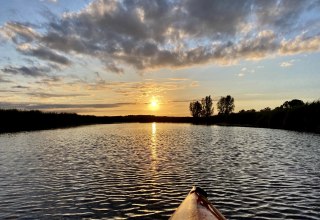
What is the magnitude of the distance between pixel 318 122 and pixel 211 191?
61.9 metres

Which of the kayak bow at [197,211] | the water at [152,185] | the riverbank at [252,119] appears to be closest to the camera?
the kayak bow at [197,211]

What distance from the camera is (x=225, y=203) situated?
16.0m

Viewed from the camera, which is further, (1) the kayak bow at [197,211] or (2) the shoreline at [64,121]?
(2) the shoreline at [64,121]

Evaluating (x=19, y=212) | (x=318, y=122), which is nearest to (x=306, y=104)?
(x=318, y=122)

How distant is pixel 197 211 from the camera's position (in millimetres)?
10016

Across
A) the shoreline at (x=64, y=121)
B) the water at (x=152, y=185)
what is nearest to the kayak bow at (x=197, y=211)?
the water at (x=152, y=185)

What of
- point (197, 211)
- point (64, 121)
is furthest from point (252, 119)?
point (197, 211)

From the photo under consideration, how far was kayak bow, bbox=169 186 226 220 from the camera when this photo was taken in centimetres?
948

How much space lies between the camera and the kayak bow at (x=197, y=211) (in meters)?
9.48

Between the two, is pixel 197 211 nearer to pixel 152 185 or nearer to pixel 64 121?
pixel 152 185

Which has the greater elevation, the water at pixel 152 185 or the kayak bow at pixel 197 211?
the kayak bow at pixel 197 211

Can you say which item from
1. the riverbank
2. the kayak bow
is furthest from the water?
the riverbank

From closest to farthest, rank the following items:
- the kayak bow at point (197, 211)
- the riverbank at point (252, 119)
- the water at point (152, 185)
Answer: the kayak bow at point (197, 211)
the water at point (152, 185)
the riverbank at point (252, 119)

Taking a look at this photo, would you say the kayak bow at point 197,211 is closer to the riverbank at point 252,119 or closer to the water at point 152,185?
the water at point 152,185
